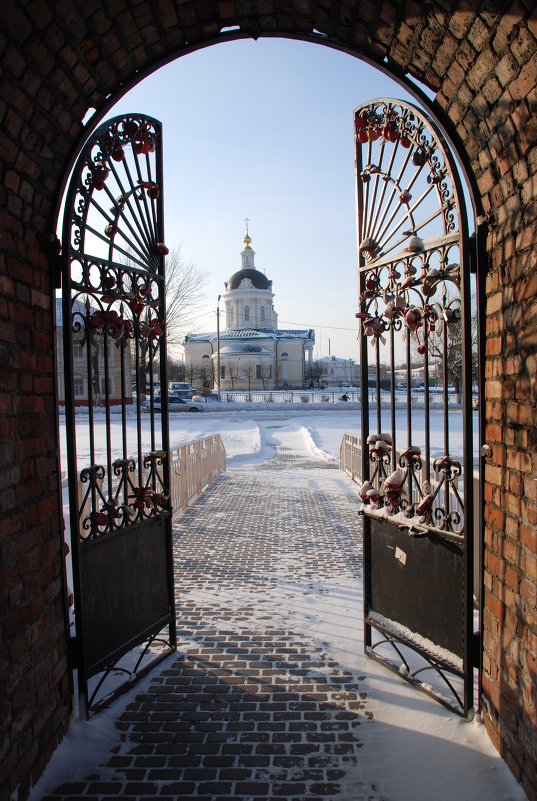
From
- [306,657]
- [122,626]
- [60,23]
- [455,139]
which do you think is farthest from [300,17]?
[306,657]

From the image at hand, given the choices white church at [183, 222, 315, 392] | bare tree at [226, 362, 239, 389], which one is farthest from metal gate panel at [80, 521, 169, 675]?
bare tree at [226, 362, 239, 389]

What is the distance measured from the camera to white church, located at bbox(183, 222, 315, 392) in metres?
59.6

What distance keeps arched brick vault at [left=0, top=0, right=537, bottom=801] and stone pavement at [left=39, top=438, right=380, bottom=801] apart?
21.4 inches

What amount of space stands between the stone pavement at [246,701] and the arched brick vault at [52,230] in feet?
1.78

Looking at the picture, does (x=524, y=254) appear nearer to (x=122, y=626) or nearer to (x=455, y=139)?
(x=455, y=139)

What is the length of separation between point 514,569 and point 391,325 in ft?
5.65

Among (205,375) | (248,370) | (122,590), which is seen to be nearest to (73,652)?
(122,590)

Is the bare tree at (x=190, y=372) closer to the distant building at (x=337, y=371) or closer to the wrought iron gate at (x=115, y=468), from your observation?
the distant building at (x=337, y=371)

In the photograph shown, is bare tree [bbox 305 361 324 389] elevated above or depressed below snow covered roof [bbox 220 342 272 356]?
below

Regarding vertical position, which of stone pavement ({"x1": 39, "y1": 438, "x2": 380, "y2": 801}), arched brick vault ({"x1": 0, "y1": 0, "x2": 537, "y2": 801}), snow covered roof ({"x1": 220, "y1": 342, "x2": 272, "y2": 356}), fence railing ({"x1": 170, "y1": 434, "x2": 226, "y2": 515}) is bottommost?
stone pavement ({"x1": 39, "y1": 438, "x2": 380, "y2": 801})

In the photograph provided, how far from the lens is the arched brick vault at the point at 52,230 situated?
2.44 metres

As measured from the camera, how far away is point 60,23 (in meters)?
2.53

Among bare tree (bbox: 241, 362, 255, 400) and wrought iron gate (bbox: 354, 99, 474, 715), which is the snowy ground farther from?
bare tree (bbox: 241, 362, 255, 400)

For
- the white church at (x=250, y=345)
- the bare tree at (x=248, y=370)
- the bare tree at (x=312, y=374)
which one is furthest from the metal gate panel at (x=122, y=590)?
the bare tree at (x=312, y=374)
